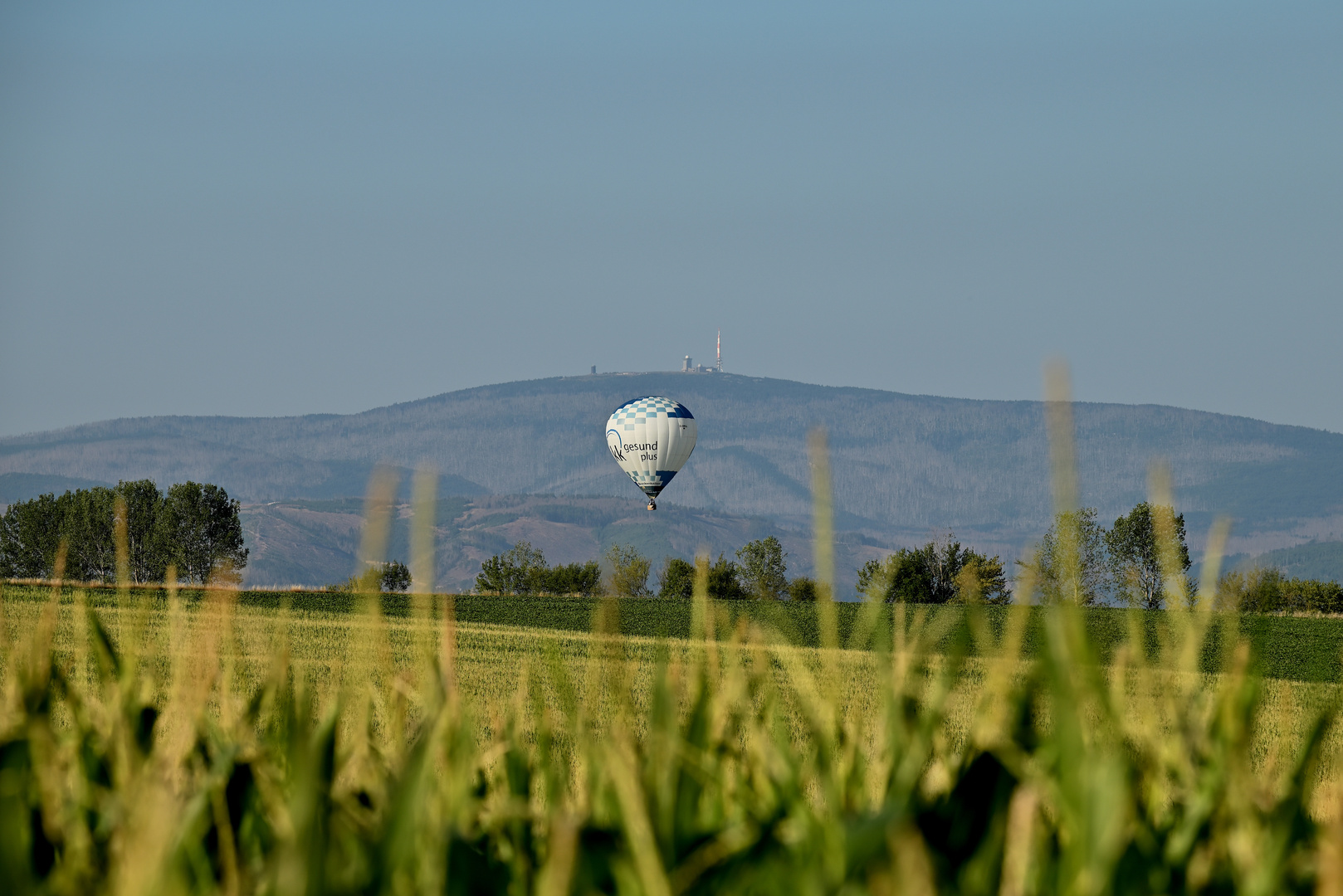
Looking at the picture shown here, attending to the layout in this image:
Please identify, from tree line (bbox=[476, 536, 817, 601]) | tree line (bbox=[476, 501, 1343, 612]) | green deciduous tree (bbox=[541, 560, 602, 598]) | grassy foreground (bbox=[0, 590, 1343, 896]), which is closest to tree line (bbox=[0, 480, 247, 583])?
tree line (bbox=[476, 536, 817, 601])

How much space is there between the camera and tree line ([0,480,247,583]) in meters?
130

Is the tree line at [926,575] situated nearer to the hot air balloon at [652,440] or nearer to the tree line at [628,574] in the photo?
the tree line at [628,574]

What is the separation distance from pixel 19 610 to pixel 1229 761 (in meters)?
31.7

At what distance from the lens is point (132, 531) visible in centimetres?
12988

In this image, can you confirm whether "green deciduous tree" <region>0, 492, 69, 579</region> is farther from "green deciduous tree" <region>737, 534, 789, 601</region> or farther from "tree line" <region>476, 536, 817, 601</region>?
"green deciduous tree" <region>737, 534, 789, 601</region>

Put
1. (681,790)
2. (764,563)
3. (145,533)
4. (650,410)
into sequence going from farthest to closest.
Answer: (145,533)
(764,563)
(650,410)
(681,790)

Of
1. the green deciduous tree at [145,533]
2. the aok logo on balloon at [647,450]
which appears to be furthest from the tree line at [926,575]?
the green deciduous tree at [145,533]

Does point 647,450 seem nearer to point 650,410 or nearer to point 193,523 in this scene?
point 650,410

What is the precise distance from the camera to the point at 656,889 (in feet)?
6.27

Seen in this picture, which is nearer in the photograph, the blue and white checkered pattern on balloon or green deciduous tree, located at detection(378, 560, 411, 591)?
the blue and white checkered pattern on balloon

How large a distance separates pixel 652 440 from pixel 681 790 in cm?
6117

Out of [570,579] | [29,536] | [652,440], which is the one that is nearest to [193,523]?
[29,536]

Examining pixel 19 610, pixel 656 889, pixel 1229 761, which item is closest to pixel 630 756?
pixel 656 889

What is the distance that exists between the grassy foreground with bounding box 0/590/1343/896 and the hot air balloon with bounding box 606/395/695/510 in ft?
197
